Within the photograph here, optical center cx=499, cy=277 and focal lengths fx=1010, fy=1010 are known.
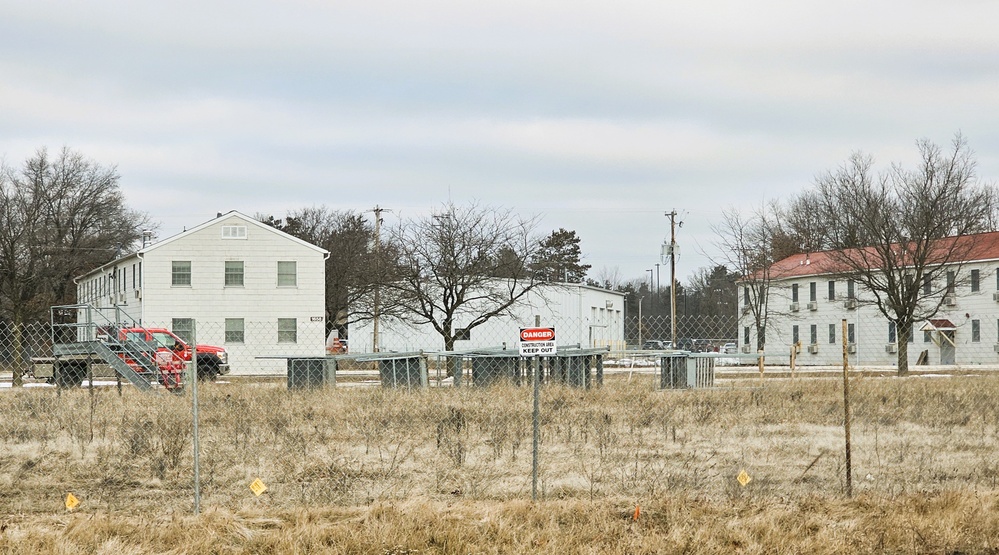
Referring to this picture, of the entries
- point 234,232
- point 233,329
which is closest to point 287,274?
Result: point 234,232

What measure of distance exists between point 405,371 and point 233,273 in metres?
23.1

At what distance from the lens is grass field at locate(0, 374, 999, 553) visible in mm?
7695

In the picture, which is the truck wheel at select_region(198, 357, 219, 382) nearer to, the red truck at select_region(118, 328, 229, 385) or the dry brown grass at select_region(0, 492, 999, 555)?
the red truck at select_region(118, 328, 229, 385)

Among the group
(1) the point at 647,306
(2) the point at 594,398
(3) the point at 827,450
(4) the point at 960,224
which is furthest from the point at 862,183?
(1) the point at 647,306

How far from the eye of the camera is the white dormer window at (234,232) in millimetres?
45344

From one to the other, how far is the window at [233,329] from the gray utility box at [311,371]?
19931 mm

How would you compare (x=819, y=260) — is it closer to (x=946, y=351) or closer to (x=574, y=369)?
(x=946, y=351)

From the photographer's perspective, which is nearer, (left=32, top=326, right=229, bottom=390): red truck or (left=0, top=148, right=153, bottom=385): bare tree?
(left=32, top=326, right=229, bottom=390): red truck

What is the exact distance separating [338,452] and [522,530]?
16.6 ft

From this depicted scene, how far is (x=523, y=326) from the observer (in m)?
48.6

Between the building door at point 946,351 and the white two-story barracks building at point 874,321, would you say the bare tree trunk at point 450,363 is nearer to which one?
the white two-story barracks building at point 874,321

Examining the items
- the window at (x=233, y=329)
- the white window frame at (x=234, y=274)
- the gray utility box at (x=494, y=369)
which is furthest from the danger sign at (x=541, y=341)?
the white window frame at (x=234, y=274)

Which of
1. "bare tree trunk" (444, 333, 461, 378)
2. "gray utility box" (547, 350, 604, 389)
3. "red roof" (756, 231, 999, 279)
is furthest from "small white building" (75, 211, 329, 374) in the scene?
"red roof" (756, 231, 999, 279)

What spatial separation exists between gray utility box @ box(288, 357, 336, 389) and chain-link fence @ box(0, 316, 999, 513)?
175 centimetres
